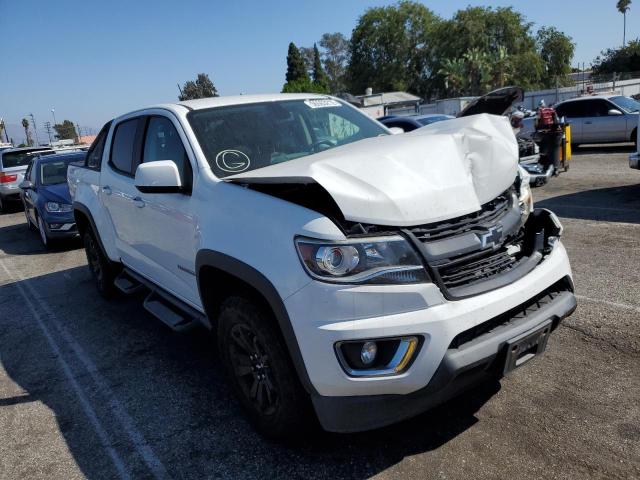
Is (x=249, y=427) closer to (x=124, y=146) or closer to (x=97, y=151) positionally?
(x=124, y=146)

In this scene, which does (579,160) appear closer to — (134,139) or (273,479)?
(134,139)

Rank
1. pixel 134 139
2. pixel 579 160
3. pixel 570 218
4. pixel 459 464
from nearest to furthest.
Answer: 1. pixel 459 464
2. pixel 134 139
3. pixel 570 218
4. pixel 579 160

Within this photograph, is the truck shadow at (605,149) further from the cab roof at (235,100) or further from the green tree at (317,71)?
the green tree at (317,71)

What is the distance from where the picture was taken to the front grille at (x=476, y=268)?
2373 millimetres

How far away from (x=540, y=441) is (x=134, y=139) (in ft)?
12.0

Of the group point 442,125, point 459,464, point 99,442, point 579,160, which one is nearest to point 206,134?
point 442,125

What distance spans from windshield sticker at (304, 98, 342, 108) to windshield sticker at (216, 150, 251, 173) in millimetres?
920

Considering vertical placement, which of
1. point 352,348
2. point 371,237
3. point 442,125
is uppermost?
point 442,125

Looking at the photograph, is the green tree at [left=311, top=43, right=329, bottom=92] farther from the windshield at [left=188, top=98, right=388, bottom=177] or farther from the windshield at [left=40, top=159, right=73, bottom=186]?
the windshield at [left=188, top=98, right=388, bottom=177]

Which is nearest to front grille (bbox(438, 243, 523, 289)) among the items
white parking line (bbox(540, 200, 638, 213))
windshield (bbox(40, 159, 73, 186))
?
white parking line (bbox(540, 200, 638, 213))

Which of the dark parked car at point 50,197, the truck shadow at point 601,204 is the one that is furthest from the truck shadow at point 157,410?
the truck shadow at point 601,204

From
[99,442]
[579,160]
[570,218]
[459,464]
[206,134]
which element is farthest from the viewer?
[579,160]

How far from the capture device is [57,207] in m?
8.67

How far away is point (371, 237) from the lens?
2.29 metres
